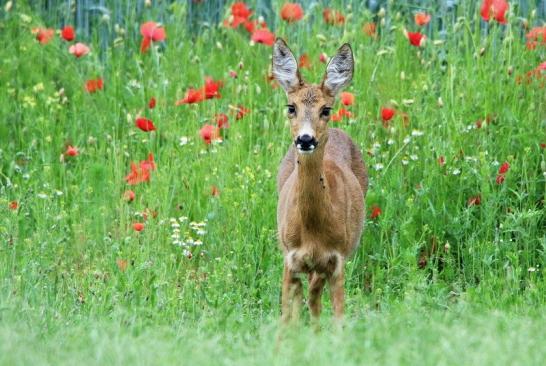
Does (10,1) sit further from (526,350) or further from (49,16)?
(526,350)

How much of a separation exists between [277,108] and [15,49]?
8.23 feet

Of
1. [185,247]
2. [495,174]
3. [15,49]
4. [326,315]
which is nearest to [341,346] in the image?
[326,315]

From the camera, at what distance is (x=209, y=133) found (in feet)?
28.2

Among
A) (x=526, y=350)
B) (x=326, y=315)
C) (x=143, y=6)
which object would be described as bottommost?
(x=326, y=315)

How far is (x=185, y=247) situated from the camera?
27.4 ft

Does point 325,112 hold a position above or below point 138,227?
above

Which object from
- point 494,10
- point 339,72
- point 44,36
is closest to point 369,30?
point 494,10

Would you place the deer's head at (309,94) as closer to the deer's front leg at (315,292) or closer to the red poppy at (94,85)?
the deer's front leg at (315,292)

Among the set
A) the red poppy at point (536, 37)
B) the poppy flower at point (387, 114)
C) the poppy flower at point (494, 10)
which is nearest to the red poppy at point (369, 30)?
the poppy flower at point (494, 10)

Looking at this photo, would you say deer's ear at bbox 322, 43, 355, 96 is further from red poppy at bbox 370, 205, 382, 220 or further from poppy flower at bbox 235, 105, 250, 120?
poppy flower at bbox 235, 105, 250, 120

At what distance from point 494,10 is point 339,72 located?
6.54ft

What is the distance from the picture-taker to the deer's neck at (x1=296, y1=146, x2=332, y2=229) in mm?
7207

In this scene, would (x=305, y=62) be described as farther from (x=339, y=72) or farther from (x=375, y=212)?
(x=339, y=72)

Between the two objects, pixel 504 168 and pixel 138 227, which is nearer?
pixel 138 227
